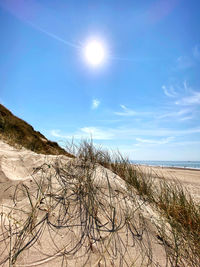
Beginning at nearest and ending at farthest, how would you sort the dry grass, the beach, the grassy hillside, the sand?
the sand
the dry grass
the beach
the grassy hillside

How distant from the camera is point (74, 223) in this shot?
1.58 m

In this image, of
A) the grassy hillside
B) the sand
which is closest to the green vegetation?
the sand

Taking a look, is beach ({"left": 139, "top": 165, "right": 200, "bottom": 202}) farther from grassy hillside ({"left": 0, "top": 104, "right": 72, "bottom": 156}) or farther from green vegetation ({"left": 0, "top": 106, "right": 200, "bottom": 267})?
grassy hillside ({"left": 0, "top": 104, "right": 72, "bottom": 156})

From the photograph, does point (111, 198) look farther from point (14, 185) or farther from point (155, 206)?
point (14, 185)

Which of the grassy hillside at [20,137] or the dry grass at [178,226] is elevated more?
the grassy hillside at [20,137]

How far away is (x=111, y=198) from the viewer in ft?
6.64

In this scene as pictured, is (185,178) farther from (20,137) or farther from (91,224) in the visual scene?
(91,224)

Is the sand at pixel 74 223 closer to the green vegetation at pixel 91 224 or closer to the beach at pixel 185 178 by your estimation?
the green vegetation at pixel 91 224

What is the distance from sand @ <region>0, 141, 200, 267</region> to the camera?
126 centimetres

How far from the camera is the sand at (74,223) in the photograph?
1.26 meters

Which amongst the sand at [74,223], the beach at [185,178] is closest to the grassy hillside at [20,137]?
the sand at [74,223]

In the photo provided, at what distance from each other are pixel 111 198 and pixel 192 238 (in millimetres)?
1015

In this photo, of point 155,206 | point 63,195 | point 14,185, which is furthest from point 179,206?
point 14,185

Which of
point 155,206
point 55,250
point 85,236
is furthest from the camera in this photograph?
point 155,206
